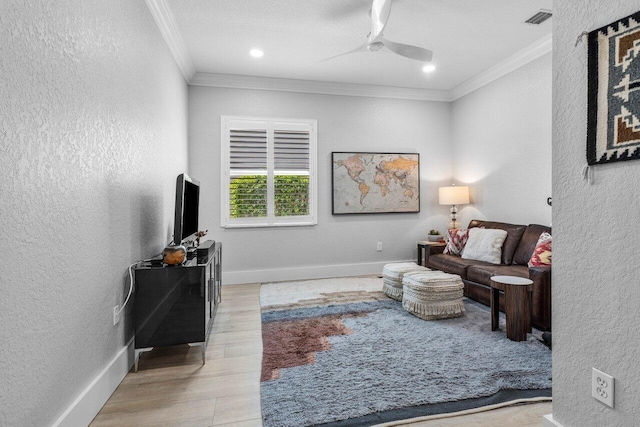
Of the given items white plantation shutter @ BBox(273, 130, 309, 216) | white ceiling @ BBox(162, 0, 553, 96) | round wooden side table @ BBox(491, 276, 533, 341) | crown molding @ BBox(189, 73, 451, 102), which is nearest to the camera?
round wooden side table @ BBox(491, 276, 533, 341)

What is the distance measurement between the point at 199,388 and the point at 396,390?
1192 millimetres

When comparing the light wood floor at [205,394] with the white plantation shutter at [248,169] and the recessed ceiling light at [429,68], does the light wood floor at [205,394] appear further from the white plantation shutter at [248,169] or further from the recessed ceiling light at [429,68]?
the recessed ceiling light at [429,68]

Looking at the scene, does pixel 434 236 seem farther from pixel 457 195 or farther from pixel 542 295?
pixel 542 295

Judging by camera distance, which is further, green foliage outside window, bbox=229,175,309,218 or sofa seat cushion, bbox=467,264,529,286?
green foliage outside window, bbox=229,175,309,218

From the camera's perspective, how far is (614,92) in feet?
4.21

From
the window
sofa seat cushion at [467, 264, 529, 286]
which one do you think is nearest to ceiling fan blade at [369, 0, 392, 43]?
the window

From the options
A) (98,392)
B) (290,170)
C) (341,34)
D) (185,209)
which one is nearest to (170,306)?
(98,392)

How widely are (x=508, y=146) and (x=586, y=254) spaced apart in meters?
3.48

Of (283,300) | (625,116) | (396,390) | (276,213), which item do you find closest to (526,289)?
(396,390)

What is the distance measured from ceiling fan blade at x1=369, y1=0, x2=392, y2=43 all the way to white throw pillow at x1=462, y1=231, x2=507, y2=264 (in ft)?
8.58

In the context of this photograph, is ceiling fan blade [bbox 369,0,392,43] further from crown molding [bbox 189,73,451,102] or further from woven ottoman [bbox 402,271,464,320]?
woven ottoman [bbox 402,271,464,320]

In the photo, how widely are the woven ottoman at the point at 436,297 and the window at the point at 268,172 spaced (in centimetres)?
217

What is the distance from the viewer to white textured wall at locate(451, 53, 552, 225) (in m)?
3.91

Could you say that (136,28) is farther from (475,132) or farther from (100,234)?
(475,132)
